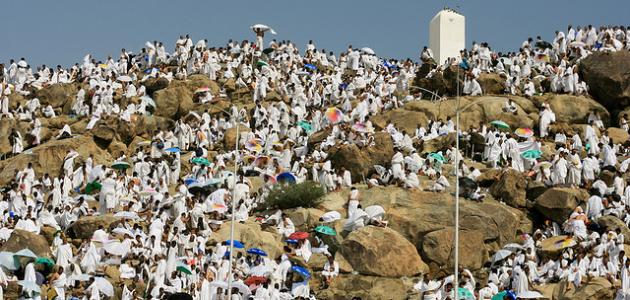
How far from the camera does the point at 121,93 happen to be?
4925cm

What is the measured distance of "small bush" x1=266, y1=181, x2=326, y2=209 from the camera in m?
A: 35.5

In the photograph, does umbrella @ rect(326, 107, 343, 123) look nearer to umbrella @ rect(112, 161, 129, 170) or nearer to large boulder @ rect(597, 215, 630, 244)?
umbrella @ rect(112, 161, 129, 170)

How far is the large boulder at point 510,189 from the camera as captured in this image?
36.5 metres

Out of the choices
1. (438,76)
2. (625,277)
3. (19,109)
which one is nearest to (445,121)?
(438,76)

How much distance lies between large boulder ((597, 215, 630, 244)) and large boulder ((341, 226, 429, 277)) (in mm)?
6353

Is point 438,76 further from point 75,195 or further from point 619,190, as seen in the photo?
point 75,195

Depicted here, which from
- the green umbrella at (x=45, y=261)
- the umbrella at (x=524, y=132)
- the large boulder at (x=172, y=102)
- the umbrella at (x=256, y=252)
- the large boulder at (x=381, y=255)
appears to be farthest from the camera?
the large boulder at (x=172, y=102)

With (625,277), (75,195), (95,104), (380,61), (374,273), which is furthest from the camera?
(380,61)

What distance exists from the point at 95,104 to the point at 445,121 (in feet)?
53.9

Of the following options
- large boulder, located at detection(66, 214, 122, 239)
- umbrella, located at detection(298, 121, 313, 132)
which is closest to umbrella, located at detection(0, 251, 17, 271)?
large boulder, located at detection(66, 214, 122, 239)

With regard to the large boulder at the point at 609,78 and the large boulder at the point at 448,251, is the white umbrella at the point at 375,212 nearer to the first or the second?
the large boulder at the point at 448,251

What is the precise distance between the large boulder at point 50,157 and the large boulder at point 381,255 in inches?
575

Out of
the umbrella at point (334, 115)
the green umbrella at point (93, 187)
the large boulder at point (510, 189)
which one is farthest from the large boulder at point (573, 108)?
the green umbrella at point (93, 187)

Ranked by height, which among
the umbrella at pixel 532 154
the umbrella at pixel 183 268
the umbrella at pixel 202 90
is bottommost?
the umbrella at pixel 183 268
